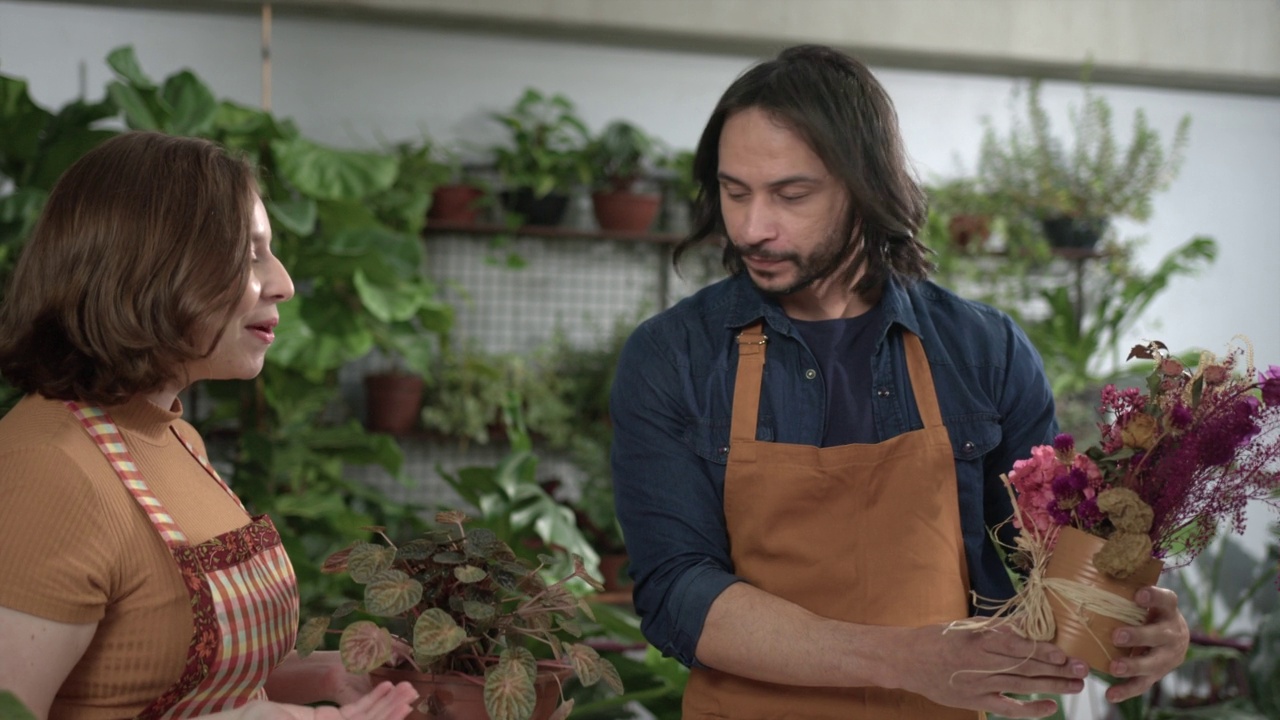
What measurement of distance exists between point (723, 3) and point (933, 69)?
3.21 ft

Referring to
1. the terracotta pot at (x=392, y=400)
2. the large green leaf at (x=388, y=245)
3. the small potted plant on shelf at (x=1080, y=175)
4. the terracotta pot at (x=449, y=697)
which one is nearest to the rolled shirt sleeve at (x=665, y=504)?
the terracotta pot at (x=449, y=697)

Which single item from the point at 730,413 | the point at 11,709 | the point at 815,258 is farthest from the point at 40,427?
the point at 815,258

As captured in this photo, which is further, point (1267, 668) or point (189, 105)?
point (189, 105)

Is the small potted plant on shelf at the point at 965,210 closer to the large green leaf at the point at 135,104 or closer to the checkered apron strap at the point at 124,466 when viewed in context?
the large green leaf at the point at 135,104

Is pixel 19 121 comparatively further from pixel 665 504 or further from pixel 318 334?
pixel 665 504

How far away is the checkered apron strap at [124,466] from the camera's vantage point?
1191 mm

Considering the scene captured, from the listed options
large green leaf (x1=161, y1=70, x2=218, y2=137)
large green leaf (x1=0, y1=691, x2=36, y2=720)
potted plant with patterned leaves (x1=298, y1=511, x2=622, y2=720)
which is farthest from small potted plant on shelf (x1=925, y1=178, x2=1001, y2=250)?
large green leaf (x1=0, y1=691, x2=36, y2=720)

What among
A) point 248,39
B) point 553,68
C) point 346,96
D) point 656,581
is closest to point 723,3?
point 553,68

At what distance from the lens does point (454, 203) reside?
394 centimetres

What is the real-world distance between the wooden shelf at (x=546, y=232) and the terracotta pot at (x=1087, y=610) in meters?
2.93

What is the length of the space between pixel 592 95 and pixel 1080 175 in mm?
1943

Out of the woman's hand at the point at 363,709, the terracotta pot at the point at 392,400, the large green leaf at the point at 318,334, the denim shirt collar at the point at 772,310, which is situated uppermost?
the denim shirt collar at the point at 772,310

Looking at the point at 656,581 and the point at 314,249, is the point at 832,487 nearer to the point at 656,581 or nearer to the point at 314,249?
the point at 656,581

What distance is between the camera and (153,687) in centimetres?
118
